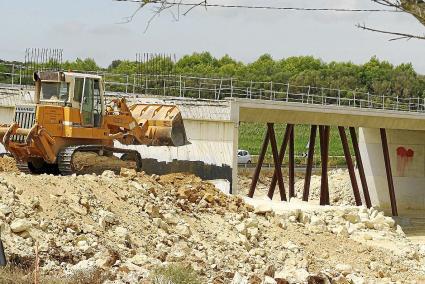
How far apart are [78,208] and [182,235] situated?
2281 millimetres

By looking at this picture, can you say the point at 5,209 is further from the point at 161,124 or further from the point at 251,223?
the point at 161,124

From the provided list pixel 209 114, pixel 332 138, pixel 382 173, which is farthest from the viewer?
pixel 332 138

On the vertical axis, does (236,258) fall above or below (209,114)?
below

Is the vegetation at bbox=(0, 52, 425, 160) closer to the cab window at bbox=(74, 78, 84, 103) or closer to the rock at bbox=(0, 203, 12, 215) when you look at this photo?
the cab window at bbox=(74, 78, 84, 103)

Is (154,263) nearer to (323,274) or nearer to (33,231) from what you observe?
(33,231)

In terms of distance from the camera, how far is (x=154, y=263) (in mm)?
16344

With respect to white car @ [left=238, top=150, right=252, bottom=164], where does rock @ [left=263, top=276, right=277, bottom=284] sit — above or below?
above

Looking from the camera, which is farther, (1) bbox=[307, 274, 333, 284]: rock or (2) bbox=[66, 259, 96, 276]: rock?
(1) bbox=[307, 274, 333, 284]: rock

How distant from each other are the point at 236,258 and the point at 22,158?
7708 mm

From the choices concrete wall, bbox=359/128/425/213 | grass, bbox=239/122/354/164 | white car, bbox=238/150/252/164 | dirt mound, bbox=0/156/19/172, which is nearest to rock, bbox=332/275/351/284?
dirt mound, bbox=0/156/19/172

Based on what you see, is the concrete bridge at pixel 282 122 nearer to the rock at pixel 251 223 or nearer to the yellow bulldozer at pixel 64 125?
the yellow bulldozer at pixel 64 125

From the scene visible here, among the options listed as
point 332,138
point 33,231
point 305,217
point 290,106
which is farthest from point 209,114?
point 332,138

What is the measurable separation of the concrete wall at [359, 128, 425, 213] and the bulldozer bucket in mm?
27858

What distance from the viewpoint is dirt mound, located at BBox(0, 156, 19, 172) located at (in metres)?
Answer: 25.6
